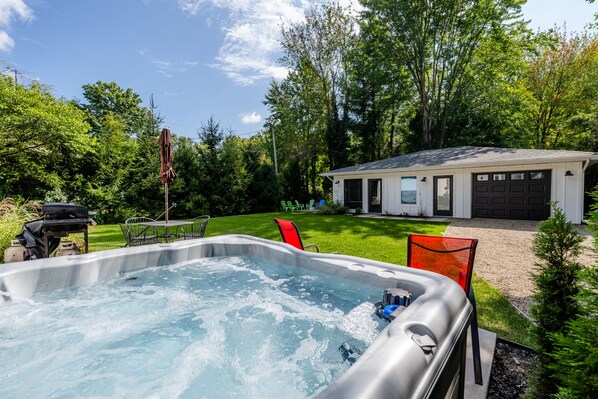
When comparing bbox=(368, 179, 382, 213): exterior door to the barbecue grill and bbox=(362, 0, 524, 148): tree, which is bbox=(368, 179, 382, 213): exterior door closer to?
bbox=(362, 0, 524, 148): tree

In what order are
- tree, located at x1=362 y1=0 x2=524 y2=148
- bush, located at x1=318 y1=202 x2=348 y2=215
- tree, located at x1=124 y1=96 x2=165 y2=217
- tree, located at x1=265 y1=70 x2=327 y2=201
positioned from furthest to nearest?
tree, located at x1=265 y1=70 x2=327 y2=201 < tree, located at x1=362 y1=0 x2=524 y2=148 < bush, located at x1=318 y1=202 x2=348 y2=215 < tree, located at x1=124 y1=96 x2=165 y2=217

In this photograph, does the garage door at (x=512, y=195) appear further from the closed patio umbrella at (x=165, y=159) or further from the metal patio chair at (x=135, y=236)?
the metal patio chair at (x=135, y=236)

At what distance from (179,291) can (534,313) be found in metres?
3.60

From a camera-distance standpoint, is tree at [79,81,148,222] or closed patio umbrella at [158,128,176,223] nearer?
closed patio umbrella at [158,128,176,223]

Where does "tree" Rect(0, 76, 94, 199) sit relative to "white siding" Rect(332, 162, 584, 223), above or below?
above

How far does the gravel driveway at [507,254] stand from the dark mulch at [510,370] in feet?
2.12

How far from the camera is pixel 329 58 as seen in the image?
1895 centimetres

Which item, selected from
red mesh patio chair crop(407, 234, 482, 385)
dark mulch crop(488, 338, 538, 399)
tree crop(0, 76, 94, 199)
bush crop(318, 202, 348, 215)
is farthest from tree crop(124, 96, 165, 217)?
dark mulch crop(488, 338, 538, 399)

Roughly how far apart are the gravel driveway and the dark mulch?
0.65 metres

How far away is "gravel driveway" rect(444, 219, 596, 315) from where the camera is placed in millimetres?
3848

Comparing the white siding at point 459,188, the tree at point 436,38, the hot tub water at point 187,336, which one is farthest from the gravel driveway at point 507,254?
the tree at point 436,38

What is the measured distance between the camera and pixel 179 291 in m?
3.55

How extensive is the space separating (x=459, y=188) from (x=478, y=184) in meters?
0.66

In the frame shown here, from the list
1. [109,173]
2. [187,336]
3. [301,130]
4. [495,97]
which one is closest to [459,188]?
[495,97]
